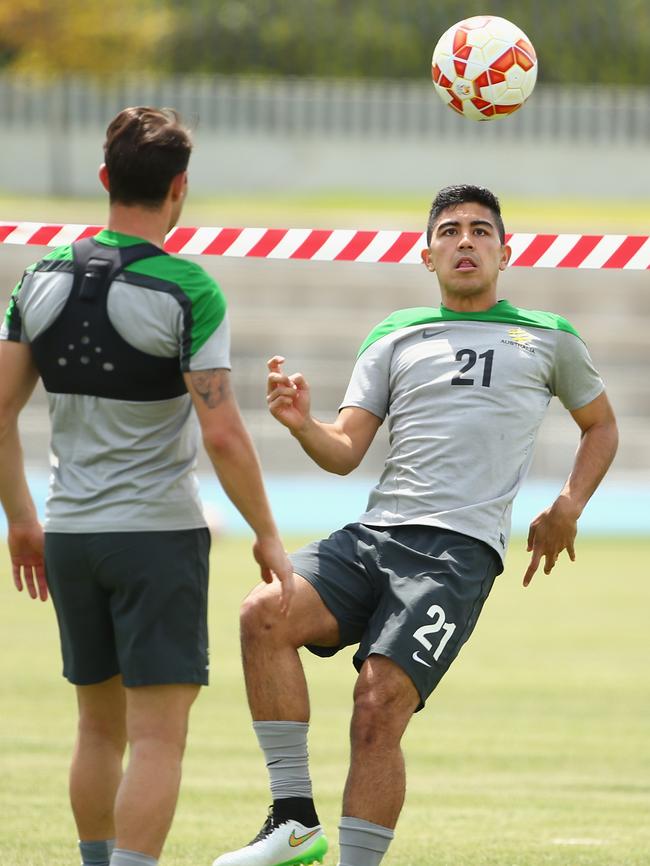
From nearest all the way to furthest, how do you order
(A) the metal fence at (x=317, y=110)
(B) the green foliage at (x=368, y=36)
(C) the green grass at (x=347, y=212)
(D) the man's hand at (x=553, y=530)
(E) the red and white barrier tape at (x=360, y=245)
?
(D) the man's hand at (x=553, y=530)
(E) the red and white barrier tape at (x=360, y=245)
(C) the green grass at (x=347, y=212)
(A) the metal fence at (x=317, y=110)
(B) the green foliage at (x=368, y=36)

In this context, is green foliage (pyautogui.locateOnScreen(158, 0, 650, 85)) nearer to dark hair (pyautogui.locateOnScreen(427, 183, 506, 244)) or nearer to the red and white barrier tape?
the red and white barrier tape

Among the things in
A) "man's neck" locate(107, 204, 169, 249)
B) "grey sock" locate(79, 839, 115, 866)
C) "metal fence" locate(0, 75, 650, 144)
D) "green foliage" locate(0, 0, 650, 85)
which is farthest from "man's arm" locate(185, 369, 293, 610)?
"green foliage" locate(0, 0, 650, 85)

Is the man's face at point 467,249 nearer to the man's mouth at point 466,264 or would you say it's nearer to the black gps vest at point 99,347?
the man's mouth at point 466,264

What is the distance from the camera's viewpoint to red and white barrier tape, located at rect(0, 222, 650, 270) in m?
7.10

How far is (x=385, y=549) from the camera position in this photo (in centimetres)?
568

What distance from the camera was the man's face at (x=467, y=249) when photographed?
19.4ft

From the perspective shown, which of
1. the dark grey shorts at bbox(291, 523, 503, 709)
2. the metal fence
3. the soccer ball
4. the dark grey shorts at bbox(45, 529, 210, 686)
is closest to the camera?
the dark grey shorts at bbox(45, 529, 210, 686)

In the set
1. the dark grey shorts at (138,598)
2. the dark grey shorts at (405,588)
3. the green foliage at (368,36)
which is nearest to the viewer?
the dark grey shorts at (138,598)

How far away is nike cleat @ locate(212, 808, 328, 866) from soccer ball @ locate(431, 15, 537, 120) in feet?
10.1

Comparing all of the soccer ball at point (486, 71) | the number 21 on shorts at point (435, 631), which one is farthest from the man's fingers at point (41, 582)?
the soccer ball at point (486, 71)

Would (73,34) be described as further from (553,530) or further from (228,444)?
(228,444)

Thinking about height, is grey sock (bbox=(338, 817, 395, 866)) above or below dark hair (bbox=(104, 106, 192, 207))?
below

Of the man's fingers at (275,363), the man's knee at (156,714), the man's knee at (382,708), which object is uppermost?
the man's fingers at (275,363)

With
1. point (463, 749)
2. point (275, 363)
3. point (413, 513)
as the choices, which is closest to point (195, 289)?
point (275, 363)
